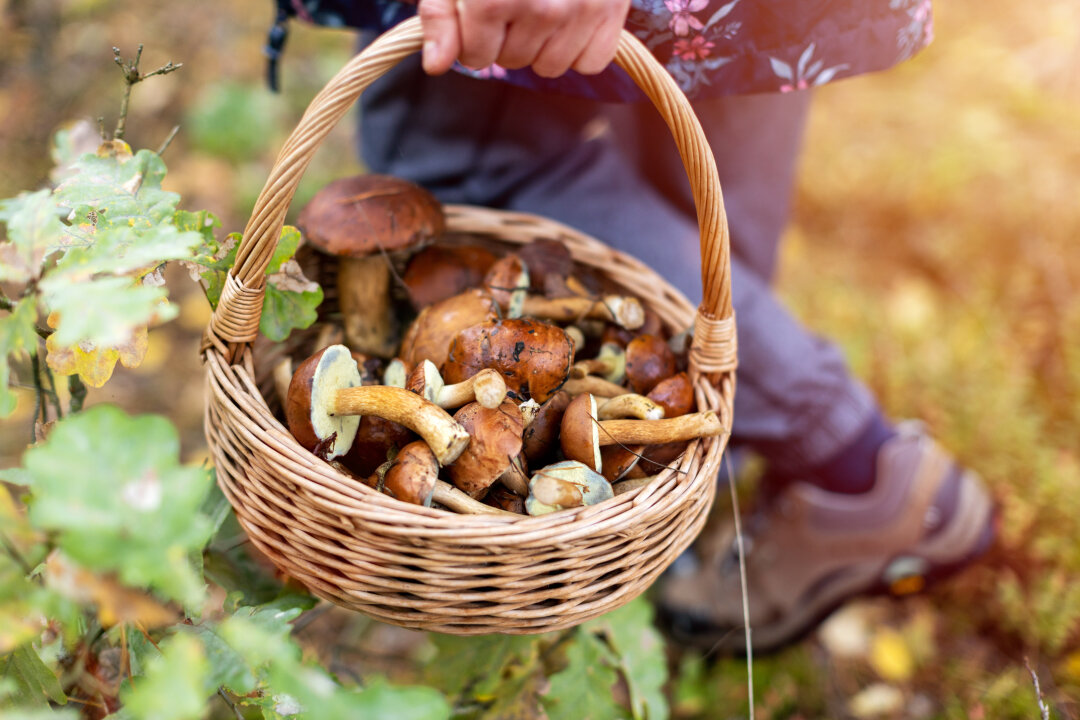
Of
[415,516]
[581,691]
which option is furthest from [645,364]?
[581,691]

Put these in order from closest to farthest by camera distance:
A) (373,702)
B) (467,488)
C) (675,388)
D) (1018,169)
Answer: (373,702) < (467,488) < (675,388) < (1018,169)

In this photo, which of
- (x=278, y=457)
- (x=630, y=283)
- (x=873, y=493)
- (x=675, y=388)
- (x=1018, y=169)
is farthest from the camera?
(x=1018, y=169)

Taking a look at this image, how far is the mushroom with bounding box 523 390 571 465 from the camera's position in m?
1.27

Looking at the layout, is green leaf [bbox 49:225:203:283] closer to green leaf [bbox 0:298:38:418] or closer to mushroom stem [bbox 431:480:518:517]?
green leaf [bbox 0:298:38:418]

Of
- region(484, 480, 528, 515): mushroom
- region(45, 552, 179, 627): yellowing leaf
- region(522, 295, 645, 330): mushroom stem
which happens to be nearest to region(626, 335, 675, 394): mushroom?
region(522, 295, 645, 330): mushroom stem

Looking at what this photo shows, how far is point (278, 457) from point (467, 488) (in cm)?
30

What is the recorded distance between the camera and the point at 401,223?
1.40 m

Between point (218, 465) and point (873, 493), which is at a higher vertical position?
point (218, 465)

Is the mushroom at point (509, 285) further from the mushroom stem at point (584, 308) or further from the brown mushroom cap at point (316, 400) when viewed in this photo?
the brown mushroom cap at point (316, 400)

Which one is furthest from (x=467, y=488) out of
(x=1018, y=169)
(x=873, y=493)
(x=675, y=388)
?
(x=1018, y=169)

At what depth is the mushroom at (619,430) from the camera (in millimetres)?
1190

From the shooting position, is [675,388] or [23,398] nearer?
[675,388]

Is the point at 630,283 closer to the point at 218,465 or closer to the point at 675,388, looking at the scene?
the point at 675,388

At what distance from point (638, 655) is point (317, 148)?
1.22 meters
